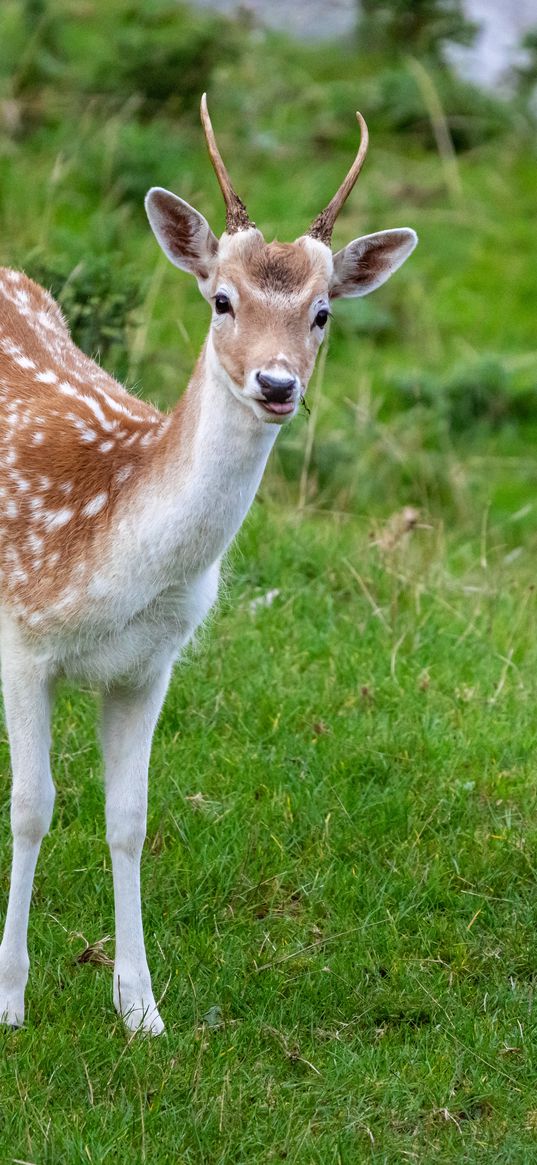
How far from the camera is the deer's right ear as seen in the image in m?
4.35

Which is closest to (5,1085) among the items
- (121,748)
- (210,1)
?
(121,748)

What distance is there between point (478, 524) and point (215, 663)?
2.78 meters

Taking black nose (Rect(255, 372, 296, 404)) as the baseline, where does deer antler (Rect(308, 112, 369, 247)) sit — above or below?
above

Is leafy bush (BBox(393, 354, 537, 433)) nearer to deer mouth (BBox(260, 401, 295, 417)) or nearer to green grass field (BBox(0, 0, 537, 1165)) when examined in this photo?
green grass field (BBox(0, 0, 537, 1165))

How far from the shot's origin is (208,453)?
4180 mm

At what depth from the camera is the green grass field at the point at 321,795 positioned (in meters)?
4.14

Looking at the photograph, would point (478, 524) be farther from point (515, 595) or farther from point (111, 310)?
point (111, 310)

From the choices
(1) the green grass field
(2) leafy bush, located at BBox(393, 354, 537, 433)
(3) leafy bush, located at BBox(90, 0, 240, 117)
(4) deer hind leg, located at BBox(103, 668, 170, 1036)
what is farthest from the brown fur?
(3) leafy bush, located at BBox(90, 0, 240, 117)

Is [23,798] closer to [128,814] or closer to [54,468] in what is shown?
[128,814]

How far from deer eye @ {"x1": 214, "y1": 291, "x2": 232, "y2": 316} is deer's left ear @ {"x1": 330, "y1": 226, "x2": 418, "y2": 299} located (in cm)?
41

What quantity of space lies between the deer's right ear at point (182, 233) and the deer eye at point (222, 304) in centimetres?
24

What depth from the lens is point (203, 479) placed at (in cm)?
419

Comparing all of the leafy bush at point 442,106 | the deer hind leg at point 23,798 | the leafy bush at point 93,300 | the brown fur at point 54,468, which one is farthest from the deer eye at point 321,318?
the leafy bush at point 442,106

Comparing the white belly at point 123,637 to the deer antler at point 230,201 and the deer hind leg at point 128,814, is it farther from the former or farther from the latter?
the deer antler at point 230,201
